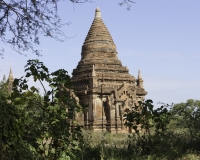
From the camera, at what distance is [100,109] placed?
21750mm

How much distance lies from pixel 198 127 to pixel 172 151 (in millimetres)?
2424

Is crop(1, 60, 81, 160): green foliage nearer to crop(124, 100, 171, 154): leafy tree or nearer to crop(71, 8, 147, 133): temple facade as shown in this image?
crop(124, 100, 171, 154): leafy tree

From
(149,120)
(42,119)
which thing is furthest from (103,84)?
(42,119)

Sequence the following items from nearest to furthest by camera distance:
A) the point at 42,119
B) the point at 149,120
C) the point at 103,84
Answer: the point at 42,119 < the point at 149,120 < the point at 103,84

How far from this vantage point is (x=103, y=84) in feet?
73.4

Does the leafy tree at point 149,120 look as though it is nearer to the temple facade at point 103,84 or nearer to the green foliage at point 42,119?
the green foliage at point 42,119

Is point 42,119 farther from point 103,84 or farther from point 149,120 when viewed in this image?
point 103,84

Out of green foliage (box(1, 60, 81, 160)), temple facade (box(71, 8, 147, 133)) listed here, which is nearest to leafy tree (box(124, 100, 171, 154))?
green foliage (box(1, 60, 81, 160))

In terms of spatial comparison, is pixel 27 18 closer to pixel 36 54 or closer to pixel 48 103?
pixel 36 54

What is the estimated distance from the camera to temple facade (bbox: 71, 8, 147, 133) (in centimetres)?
2138

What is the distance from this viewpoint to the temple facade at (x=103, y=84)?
21375 millimetres

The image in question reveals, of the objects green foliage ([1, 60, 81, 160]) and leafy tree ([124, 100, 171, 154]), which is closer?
green foliage ([1, 60, 81, 160])

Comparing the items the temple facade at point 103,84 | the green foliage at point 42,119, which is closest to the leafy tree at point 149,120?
the green foliage at point 42,119

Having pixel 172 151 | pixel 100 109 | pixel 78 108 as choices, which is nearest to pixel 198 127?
pixel 172 151
